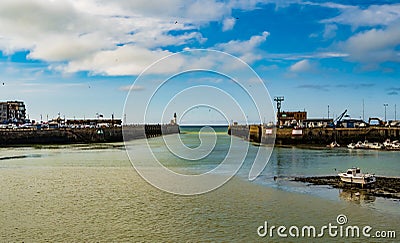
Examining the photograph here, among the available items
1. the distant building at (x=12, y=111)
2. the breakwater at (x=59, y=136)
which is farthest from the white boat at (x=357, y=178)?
the distant building at (x=12, y=111)

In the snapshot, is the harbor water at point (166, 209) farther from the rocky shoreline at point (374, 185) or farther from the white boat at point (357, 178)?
the white boat at point (357, 178)

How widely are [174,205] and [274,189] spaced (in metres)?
7.61

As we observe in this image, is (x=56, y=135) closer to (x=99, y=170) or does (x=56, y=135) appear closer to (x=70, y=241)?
(x=99, y=170)

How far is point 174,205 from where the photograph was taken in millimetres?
25406

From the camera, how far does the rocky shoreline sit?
26.7 meters

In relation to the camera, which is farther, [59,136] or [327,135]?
[59,136]

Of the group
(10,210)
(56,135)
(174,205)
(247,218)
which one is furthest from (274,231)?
(56,135)

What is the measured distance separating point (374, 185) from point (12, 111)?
154941mm
